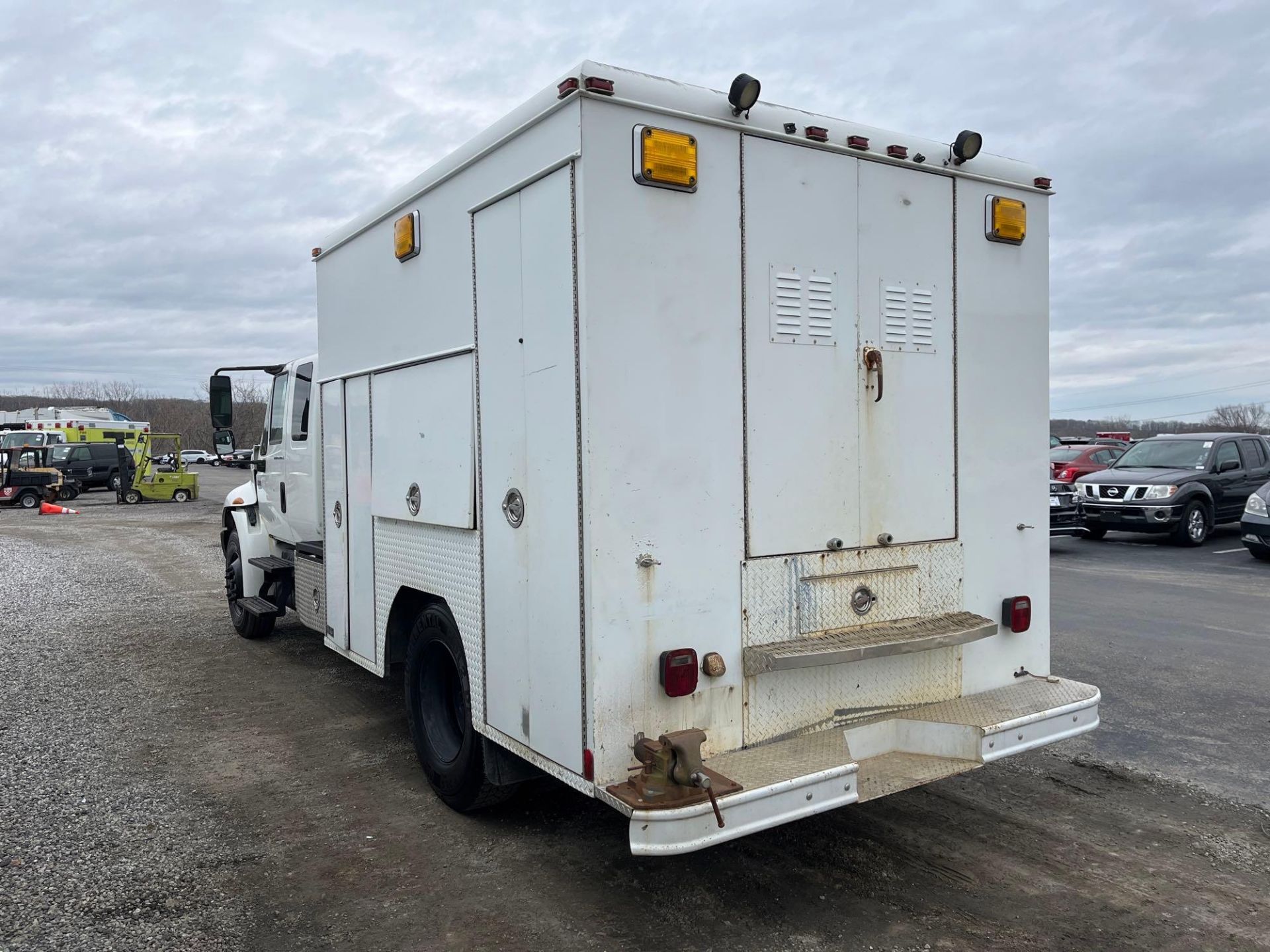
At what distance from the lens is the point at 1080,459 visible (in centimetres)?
1809

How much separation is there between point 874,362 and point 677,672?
161 cm

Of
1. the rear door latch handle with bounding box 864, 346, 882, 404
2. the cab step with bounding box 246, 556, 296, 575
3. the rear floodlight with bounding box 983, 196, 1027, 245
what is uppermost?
the rear floodlight with bounding box 983, 196, 1027, 245

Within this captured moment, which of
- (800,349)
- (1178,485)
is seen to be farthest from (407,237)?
(1178,485)

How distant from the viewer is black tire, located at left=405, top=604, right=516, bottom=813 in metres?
4.42

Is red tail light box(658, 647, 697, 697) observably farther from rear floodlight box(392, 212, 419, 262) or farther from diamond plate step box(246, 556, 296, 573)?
diamond plate step box(246, 556, 296, 573)

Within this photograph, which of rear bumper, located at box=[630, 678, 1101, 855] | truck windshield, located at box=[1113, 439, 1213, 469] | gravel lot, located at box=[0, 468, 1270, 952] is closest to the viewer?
rear bumper, located at box=[630, 678, 1101, 855]

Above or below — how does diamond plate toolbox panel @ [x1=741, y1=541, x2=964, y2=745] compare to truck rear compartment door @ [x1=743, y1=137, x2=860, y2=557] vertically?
below

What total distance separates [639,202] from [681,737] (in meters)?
1.92

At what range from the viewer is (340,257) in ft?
19.1

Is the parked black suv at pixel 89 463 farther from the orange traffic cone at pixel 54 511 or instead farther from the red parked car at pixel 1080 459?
the red parked car at pixel 1080 459

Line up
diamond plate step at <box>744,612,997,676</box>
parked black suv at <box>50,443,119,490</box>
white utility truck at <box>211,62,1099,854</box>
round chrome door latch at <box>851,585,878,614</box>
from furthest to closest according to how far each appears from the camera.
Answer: parked black suv at <box>50,443,119,490</box> < round chrome door latch at <box>851,585,878,614</box> < diamond plate step at <box>744,612,997,676</box> < white utility truck at <box>211,62,1099,854</box>

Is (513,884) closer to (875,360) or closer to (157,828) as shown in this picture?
(157,828)

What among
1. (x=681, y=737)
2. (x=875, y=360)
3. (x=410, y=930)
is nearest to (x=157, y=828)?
(x=410, y=930)

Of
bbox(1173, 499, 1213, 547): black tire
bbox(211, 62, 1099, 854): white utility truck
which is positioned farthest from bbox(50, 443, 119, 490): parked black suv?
bbox(211, 62, 1099, 854): white utility truck
